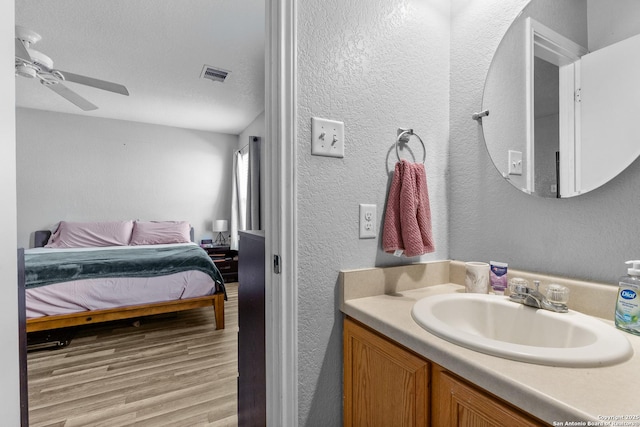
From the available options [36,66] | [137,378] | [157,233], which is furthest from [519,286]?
[157,233]

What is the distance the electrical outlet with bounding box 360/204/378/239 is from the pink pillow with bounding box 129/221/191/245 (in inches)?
147

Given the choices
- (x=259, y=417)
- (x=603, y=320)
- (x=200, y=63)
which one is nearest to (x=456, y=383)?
(x=603, y=320)

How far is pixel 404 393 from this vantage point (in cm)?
69

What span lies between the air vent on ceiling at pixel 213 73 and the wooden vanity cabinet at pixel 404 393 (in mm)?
2751

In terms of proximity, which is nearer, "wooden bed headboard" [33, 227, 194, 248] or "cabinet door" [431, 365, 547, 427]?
"cabinet door" [431, 365, 547, 427]

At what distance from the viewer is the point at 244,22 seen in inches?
83.3

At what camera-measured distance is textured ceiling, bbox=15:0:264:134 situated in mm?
1981

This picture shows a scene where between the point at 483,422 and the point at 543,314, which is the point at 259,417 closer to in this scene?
the point at 483,422

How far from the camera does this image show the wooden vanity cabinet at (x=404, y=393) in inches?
20.9

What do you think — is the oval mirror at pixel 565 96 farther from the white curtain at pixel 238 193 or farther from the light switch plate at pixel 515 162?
the white curtain at pixel 238 193

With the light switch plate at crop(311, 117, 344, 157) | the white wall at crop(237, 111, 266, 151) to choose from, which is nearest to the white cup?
the light switch plate at crop(311, 117, 344, 157)

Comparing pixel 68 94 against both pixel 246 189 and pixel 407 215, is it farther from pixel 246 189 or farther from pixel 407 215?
pixel 407 215

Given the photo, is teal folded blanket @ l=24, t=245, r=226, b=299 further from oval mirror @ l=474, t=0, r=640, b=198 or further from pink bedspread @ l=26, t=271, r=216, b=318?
oval mirror @ l=474, t=0, r=640, b=198

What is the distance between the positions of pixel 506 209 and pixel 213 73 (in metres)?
2.86
